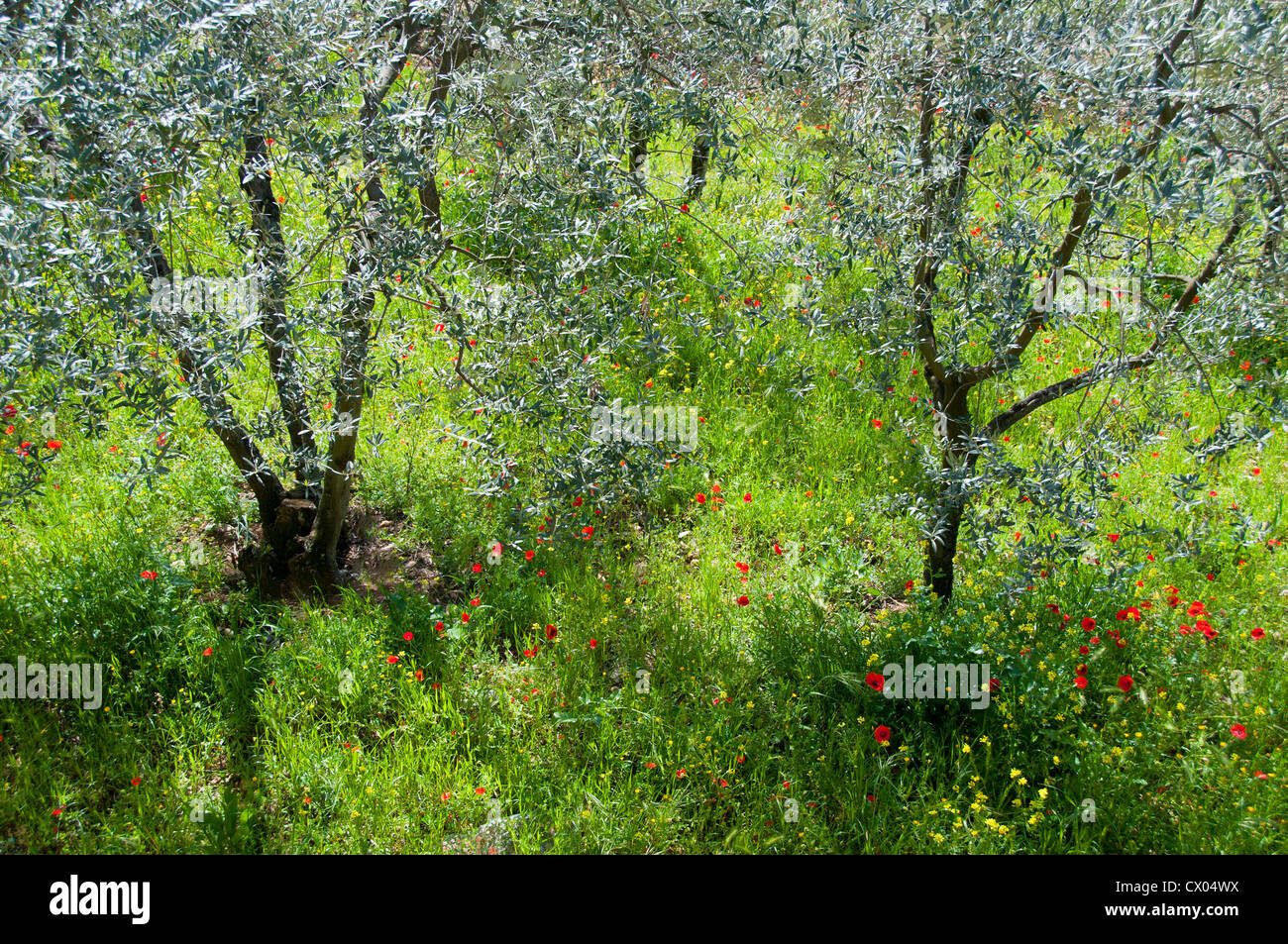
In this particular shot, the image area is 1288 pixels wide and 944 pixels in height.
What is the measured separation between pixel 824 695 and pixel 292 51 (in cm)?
286

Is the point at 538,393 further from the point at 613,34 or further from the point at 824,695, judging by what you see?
the point at 824,695

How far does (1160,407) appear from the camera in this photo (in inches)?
131

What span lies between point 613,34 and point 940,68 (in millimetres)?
1161

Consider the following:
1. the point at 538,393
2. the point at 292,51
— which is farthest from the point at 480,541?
the point at 292,51

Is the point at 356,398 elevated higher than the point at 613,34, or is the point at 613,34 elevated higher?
the point at 613,34

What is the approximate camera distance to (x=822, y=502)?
443cm

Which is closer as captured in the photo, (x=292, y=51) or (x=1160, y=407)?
(x=292, y=51)
